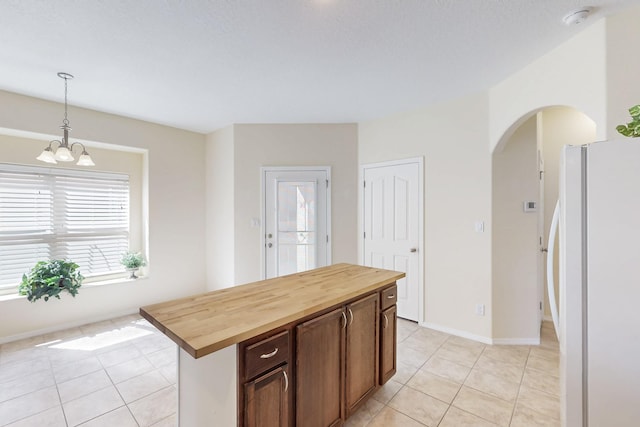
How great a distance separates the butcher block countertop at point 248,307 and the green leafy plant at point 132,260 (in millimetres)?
2782

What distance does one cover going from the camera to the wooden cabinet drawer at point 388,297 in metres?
2.00

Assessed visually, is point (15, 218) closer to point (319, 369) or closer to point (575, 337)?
point (319, 369)

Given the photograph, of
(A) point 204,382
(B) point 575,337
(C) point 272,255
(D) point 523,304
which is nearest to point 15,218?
(C) point 272,255

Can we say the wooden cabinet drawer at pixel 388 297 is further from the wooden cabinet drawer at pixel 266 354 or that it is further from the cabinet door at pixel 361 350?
the wooden cabinet drawer at pixel 266 354

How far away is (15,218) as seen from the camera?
316 cm

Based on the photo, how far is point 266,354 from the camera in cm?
125

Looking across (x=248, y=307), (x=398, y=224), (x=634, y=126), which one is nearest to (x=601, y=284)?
(x=634, y=126)

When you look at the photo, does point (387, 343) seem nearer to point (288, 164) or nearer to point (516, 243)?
point (516, 243)

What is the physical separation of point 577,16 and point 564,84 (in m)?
0.50

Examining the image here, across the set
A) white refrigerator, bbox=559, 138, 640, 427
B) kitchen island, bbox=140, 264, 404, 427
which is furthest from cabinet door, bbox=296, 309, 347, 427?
white refrigerator, bbox=559, 138, 640, 427

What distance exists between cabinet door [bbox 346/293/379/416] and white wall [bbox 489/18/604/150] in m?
1.93

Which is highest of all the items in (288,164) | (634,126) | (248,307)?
(288,164)

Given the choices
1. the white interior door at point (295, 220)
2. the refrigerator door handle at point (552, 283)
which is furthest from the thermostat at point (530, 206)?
the white interior door at point (295, 220)

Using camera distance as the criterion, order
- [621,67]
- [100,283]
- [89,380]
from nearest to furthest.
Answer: [621,67], [89,380], [100,283]
